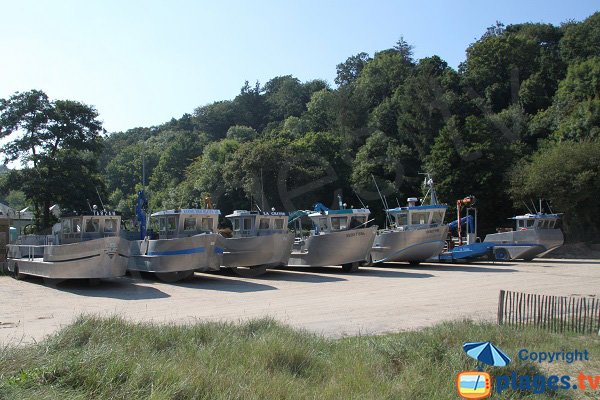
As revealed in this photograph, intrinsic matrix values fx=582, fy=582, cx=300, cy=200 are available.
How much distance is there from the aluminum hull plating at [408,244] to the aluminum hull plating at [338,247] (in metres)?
2.35

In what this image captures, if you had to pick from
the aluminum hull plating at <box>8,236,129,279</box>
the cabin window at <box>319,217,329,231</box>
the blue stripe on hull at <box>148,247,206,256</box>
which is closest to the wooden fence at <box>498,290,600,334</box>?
the blue stripe on hull at <box>148,247,206,256</box>

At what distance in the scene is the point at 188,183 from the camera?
62.2m

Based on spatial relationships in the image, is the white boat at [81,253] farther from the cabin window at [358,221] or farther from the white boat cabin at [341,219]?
the cabin window at [358,221]

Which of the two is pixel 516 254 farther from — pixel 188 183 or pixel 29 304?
pixel 188 183

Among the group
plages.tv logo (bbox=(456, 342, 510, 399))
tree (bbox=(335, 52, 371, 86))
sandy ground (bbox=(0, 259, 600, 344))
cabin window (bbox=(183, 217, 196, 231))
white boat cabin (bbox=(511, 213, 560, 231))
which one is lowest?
sandy ground (bbox=(0, 259, 600, 344))

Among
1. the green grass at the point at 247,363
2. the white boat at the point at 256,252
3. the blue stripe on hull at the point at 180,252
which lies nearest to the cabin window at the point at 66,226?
the blue stripe on hull at the point at 180,252

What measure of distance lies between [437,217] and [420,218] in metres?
0.82

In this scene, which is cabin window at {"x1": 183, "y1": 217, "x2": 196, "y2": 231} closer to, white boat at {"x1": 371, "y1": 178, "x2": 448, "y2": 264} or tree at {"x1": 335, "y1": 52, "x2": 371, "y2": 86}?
white boat at {"x1": 371, "y1": 178, "x2": 448, "y2": 264}

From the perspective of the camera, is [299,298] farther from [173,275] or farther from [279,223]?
[279,223]

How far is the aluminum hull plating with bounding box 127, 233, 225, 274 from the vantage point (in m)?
19.5

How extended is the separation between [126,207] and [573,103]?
48.5 m

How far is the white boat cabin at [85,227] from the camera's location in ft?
66.9

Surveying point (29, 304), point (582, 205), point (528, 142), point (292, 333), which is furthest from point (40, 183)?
point (528, 142)

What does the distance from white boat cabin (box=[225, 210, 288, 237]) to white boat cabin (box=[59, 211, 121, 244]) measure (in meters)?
5.56
